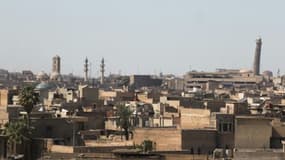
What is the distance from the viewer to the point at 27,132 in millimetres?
43469

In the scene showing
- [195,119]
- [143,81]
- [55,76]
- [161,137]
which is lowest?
[161,137]

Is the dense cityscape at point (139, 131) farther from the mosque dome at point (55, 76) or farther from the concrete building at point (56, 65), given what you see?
the concrete building at point (56, 65)

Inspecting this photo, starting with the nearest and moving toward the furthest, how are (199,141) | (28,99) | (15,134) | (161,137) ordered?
(15,134), (199,141), (161,137), (28,99)

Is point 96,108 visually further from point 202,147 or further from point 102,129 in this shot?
point 202,147

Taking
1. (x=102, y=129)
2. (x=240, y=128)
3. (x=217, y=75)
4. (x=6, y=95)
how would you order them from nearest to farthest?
(x=240, y=128)
(x=102, y=129)
(x=6, y=95)
(x=217, y=75)

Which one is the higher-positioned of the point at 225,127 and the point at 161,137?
the point at 225,127

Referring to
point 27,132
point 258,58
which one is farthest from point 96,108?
point 258,58

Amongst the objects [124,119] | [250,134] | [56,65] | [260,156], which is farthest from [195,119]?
[56,65]

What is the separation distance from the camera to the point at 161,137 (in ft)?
145

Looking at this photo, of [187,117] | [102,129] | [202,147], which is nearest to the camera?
[202,147]

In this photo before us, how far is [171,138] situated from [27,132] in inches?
251

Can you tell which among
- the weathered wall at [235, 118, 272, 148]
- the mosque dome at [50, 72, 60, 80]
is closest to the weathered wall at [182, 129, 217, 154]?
the weathered wall at [235, 118, 272, 148]

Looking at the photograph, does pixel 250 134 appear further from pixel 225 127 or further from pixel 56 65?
pixel 56 65

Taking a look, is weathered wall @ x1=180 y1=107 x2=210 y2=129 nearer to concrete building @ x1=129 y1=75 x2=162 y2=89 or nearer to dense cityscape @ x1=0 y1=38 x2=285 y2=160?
dense cityscape @ x1=0 y1=38 x2=285 y2=160
